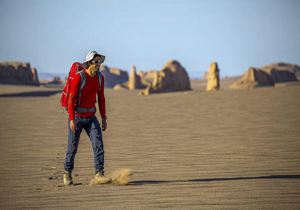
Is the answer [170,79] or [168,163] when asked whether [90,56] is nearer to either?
[168,163]

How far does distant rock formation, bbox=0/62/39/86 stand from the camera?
59625mm

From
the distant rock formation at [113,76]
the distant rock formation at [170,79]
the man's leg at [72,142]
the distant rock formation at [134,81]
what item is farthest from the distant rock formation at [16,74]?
the man's leg at [72,142]

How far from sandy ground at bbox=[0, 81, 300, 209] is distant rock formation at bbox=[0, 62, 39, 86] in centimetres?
4882

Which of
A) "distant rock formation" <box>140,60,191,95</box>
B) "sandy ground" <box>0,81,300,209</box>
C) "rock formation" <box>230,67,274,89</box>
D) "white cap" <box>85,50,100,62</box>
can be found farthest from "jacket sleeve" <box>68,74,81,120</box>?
"rock formation" <box>230,67,274,89</box>

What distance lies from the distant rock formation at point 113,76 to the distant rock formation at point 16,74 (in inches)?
1173

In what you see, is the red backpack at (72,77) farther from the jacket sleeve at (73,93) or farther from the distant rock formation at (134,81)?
the distant rock formation at (134,81)

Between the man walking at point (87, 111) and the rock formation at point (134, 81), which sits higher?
the rock formation at point (134, 81)

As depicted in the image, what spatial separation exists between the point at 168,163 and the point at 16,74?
57.7 meters

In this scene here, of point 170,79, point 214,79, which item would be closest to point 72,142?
point 214,79

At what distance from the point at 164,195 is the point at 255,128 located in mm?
7043

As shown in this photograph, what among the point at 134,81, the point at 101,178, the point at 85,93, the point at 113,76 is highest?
the point at 113,76

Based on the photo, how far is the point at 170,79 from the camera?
1382 inches

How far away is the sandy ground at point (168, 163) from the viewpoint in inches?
166

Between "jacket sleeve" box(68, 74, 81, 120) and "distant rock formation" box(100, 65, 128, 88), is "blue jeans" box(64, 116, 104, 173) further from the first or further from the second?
"distant rock formation" box(100, 65, 128, 88)
